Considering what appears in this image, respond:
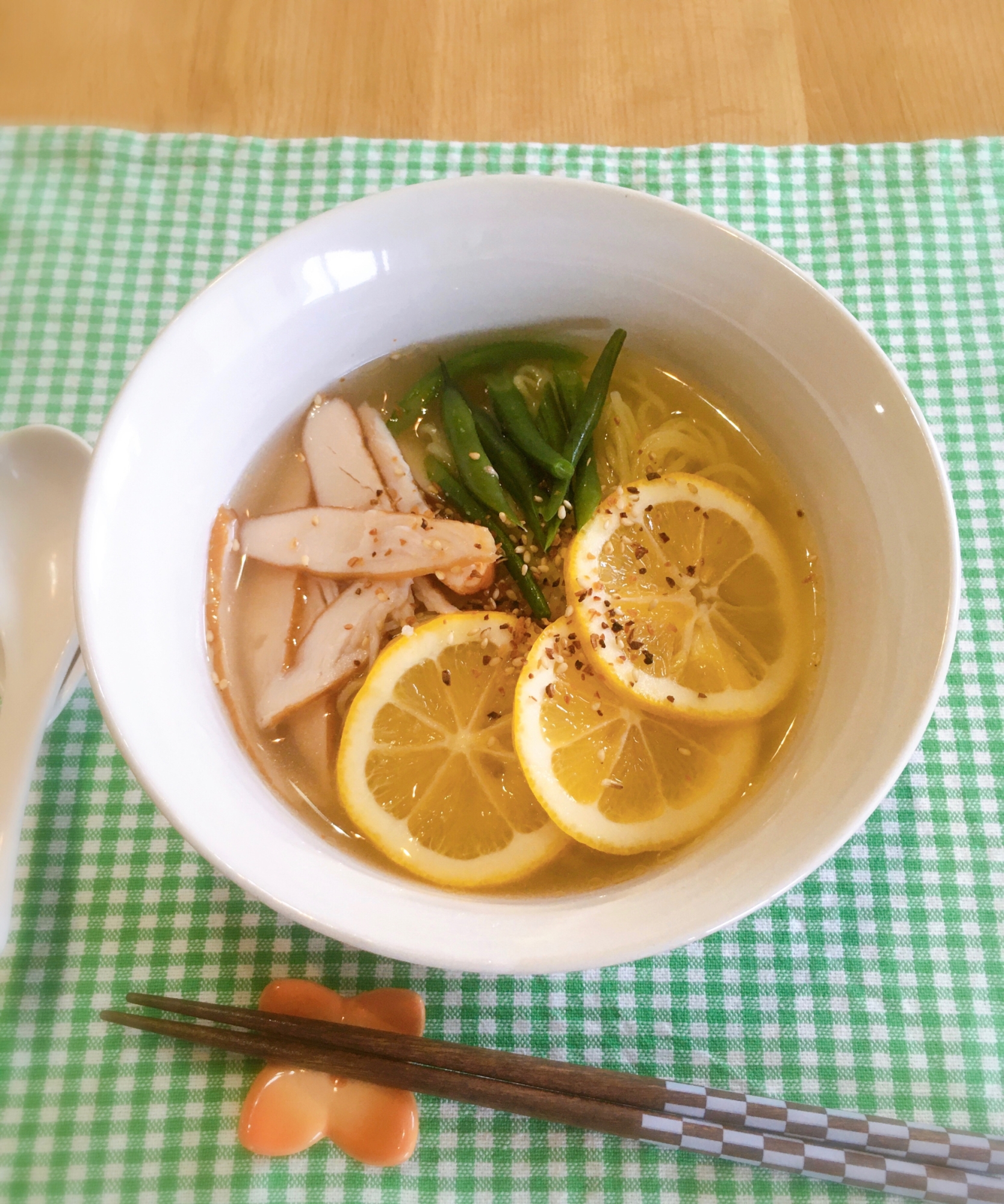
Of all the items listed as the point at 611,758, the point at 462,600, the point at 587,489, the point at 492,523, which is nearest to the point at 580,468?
the point at 587,489

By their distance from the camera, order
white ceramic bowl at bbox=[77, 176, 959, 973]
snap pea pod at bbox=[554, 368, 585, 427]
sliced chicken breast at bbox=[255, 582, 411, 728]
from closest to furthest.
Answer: white ceramic bowl at bbox=[77, 176, 959, 973] → sliced chicken breast at bbox=[255, 582, 411, 728] → snap pea pod at bbox=[554, 368, 585, 427]

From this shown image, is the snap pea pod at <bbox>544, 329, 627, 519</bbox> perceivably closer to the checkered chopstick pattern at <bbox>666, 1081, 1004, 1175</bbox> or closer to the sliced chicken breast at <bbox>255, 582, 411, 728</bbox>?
the sliced chicken breast at <bbox>255, 582, 411, 728</bbox>

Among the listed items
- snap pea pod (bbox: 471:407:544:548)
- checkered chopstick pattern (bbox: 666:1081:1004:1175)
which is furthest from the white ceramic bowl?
checkered chopstick pattern (bbox: 666:1081:1004:1175)

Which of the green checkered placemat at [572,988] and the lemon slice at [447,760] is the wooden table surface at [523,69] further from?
the lemon slice at [447,760]

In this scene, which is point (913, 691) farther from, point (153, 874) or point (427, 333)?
point (153, 874)

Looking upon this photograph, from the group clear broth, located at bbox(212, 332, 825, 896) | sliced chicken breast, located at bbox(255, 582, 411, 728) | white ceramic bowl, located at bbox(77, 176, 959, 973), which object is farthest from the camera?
sliced chicken breast, located at bbox(255, 582, 411, 728)

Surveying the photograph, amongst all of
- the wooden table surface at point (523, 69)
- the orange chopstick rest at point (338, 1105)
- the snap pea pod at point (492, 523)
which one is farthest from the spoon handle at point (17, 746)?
the wooden table surface at point (523, 69)

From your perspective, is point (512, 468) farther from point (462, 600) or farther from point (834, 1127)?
point (834, 1127)
